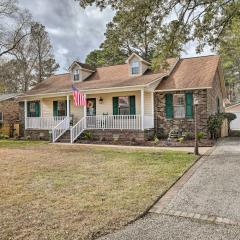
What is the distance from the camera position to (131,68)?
18.8 metres

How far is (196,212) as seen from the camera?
15.2 feet

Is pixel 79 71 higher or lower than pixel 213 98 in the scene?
higher

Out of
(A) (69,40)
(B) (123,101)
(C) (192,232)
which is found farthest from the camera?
(A) (69,40)

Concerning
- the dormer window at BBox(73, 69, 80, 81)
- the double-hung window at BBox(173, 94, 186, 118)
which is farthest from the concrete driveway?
the dormer window at BBox(73, 69, 80, 81)

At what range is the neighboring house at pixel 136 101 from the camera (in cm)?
1581

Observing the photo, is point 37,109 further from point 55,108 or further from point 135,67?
point 135,67

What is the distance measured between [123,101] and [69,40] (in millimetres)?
9751

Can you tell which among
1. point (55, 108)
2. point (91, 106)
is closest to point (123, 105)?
point (91, 106)

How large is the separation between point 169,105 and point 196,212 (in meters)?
12.4

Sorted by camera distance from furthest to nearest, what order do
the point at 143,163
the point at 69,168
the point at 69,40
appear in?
the point at 69,40
the point at 143,163
the point at 69,168

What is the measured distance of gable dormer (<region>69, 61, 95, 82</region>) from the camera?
2070 cm

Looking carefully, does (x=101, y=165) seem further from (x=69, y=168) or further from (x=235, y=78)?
(x=235, y=78)

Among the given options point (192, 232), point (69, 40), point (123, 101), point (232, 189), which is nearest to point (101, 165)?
point (232, 189)

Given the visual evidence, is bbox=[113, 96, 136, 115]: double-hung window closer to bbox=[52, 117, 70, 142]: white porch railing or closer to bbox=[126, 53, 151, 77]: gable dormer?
bbox=[126, 53, 151, 77]: gable dormer
